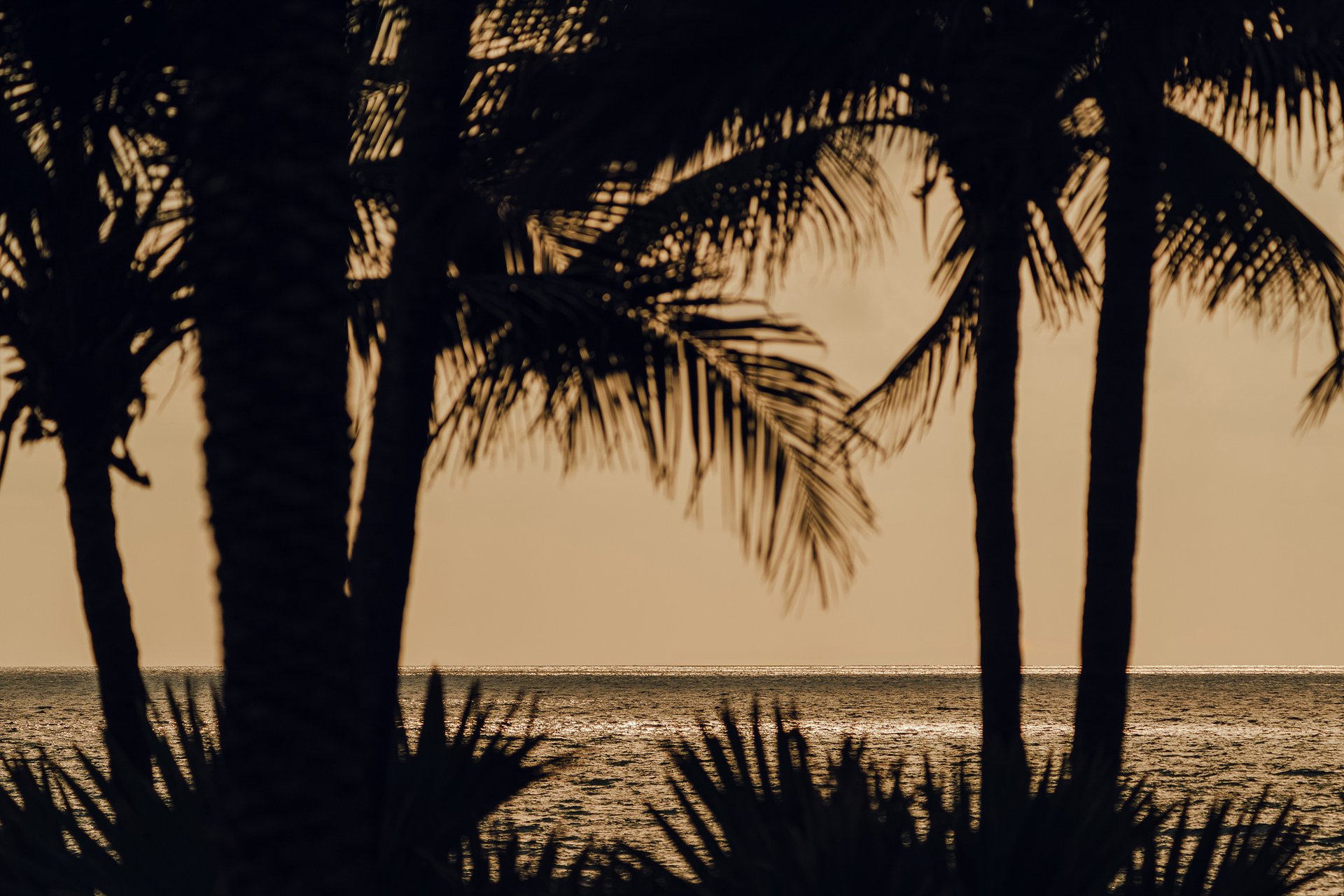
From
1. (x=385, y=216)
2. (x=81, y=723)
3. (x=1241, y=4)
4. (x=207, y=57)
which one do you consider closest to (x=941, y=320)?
(x=385, y=216)

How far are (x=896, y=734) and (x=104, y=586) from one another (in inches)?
1711

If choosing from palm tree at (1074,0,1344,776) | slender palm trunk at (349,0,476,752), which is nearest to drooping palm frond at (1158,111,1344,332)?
palm tree at (1074,0,1344,776)

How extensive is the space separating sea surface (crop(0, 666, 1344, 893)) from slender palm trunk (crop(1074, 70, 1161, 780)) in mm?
700

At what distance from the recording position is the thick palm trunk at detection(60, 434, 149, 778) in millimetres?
7891

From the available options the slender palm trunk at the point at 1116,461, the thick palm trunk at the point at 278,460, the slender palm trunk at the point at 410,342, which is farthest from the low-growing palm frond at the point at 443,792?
the slender palm trunk at the point at 1116,461

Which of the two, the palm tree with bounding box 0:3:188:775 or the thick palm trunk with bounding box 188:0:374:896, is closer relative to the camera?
the thick palm trunk with bounding box 188:0:374:896

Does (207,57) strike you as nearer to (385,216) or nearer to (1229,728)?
(385,216)

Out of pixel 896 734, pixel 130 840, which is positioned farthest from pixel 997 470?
pixel 896 734

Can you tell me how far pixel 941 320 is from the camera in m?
11.1

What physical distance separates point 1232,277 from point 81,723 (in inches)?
2161

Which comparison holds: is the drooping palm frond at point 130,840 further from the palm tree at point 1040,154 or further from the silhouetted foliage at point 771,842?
the palm tree at point 1040,154

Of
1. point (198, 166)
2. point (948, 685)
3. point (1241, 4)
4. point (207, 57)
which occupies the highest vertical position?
point (1241, 4)

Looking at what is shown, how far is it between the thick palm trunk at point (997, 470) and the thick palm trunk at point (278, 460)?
5.22 m

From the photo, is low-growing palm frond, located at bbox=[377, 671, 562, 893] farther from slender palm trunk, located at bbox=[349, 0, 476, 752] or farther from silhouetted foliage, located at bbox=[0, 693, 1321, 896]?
slender palm trunk, located at bbox=[349, 0, 476, 752]
